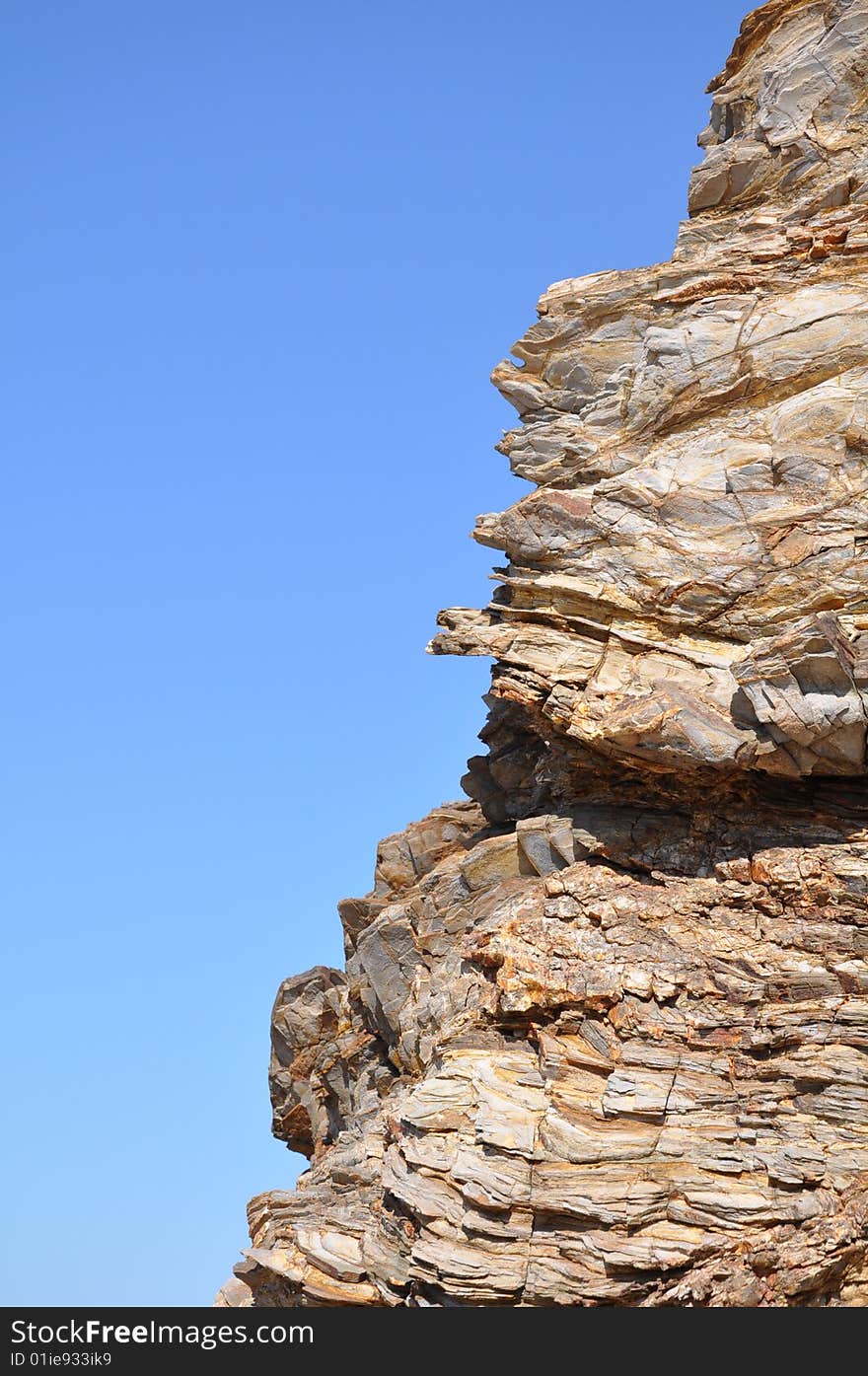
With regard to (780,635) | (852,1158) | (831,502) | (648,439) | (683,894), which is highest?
(648,439)

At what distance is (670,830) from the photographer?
33625mm

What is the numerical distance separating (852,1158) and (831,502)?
14440 millimetres

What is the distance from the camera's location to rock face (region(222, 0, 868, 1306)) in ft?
89.4

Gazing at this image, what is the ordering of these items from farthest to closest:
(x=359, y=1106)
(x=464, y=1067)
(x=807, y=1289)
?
1. (x=359, y=1106)
2. (x=464, y=1067)
3. (x=807, y=1289)

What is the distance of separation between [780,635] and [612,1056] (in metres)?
10.1

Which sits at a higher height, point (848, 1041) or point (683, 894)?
point (683, 894)

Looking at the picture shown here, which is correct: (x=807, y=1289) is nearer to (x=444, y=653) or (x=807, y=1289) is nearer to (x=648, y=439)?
(x=444, y=653)

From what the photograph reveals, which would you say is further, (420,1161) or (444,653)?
(444,653)

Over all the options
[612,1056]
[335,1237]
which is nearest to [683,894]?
[612,1056]

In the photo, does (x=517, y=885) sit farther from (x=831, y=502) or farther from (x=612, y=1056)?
(x=831, y=502)

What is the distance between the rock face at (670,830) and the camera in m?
27.2

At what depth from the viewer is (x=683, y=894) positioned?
105ft

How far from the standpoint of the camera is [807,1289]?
83.4 feet

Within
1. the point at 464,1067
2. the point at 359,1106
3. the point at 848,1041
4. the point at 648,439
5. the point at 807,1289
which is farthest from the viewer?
the point at 359,1106
